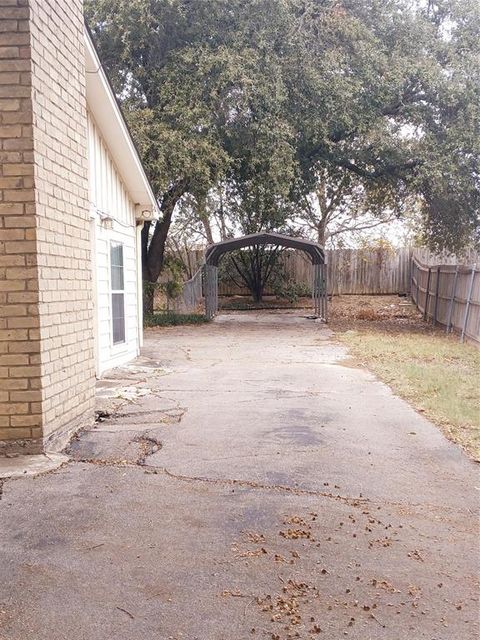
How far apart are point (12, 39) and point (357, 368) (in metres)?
7.09

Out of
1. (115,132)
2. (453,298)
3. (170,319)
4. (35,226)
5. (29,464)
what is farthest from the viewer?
(170,319)

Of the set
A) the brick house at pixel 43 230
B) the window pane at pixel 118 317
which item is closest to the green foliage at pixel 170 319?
the window pane at pixel 118 317

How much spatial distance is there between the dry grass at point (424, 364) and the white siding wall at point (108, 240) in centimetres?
433

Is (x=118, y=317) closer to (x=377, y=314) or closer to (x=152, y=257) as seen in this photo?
(x=152, y=257)

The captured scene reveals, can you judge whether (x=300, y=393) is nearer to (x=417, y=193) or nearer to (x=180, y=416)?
(x=180, y=416)

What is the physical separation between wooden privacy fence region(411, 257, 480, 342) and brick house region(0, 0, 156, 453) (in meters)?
9.53

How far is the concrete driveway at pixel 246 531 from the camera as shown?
8.34ft

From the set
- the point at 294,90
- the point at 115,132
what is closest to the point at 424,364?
the point at 115,132

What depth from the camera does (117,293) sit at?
33.3ft

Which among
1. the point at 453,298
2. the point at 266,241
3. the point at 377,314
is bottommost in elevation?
the point at 377,314

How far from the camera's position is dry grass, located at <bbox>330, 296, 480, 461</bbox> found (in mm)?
6203

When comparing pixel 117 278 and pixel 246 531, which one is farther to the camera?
pixel 117 278

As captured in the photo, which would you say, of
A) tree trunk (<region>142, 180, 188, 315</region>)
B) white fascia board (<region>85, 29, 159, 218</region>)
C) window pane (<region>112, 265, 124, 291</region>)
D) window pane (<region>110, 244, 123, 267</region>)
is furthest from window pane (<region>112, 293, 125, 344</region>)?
tree trunk (<region>142, 180, 188, 315</region>)

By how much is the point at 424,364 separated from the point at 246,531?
24.1 ft
